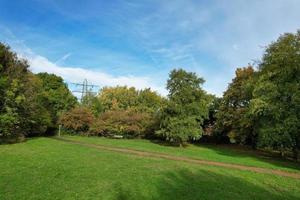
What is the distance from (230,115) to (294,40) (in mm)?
17195

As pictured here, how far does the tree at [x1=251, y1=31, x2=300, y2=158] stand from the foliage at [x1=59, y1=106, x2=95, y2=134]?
106 ft

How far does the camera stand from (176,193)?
11.6 meters

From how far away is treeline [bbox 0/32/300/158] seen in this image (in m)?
26.4

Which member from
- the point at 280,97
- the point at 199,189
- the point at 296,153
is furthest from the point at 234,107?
the point at 199,189

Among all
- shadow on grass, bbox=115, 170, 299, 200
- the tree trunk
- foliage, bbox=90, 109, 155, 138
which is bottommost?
shadow on grass, bbox=115, 170, 299, 200

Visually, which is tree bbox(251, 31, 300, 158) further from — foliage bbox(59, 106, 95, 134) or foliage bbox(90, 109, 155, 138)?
foliage bbox(59, 106, 95, 134)

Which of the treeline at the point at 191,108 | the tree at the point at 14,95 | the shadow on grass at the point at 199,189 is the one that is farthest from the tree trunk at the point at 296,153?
the tree at the point at 14,95

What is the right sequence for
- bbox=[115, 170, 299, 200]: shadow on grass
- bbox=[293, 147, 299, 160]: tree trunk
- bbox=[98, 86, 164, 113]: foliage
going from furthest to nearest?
bbox=[98, 86, 164, 113]: foliage, bbox=[293, 147, 299, 160]: tree trunk, bbox=[115, 170, 299, 200]: shadow on grass

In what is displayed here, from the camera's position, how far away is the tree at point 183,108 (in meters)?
35.7

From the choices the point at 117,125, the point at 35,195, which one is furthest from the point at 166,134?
the point at 35,195

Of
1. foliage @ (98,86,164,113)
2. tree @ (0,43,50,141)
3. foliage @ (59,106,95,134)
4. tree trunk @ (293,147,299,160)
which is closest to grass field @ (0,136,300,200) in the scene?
tree @ (0,43,50,141)

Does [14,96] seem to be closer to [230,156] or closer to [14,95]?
[14,95]

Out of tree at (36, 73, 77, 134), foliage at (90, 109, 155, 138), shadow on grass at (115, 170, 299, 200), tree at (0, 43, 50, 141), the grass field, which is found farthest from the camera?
tree at (36, 73, 77, 134)

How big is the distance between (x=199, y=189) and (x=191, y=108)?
79.5 feet
